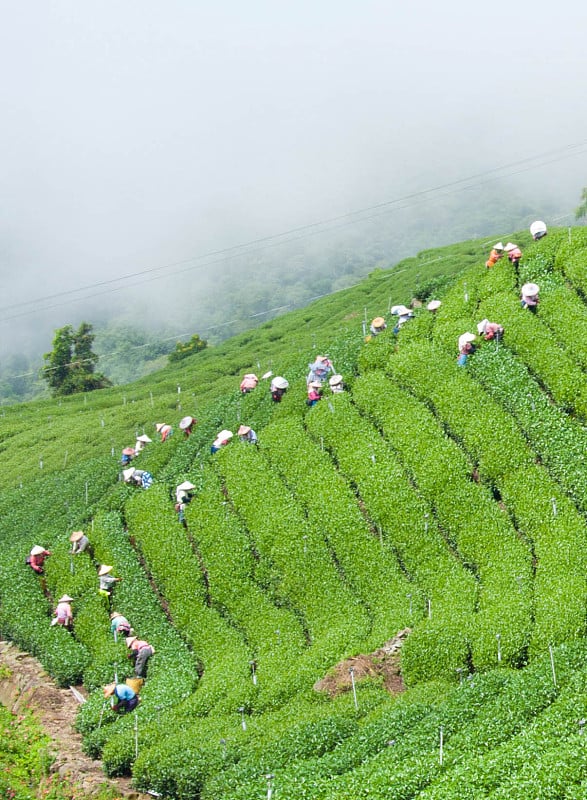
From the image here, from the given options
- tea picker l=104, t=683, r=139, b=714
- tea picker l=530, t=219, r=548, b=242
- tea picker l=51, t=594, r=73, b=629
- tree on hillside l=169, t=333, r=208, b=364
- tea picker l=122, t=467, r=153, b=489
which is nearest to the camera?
tea picker l=104, t=683, r=139, b=714

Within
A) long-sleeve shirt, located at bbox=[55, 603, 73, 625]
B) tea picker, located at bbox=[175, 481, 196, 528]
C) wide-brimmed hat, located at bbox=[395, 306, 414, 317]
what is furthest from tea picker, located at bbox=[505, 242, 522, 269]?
long-sleeve shirt, located at bbox=[55, 603, 73, 625]

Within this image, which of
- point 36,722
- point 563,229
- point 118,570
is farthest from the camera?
point 563,229

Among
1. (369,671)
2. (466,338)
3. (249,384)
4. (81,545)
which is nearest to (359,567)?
(369,671)

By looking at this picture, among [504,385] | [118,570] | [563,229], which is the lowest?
[118,570]

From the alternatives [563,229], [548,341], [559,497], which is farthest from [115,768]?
[563,229]

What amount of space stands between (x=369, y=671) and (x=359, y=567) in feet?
19.7

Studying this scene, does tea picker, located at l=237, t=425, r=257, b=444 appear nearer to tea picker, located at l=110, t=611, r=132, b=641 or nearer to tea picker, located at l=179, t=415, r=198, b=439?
tea picker, located at l=179, t=415, r=198, b=439

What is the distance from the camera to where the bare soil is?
29.3 meters

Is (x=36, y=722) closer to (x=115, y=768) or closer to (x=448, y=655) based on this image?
(x=115, y=768)

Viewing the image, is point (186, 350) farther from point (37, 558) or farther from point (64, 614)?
point (64, 614)

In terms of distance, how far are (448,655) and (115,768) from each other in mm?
11666

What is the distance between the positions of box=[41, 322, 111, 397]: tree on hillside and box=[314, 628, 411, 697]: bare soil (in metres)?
61.4

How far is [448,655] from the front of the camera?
2908 cm

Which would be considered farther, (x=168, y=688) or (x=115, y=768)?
(x=168, y=688)
